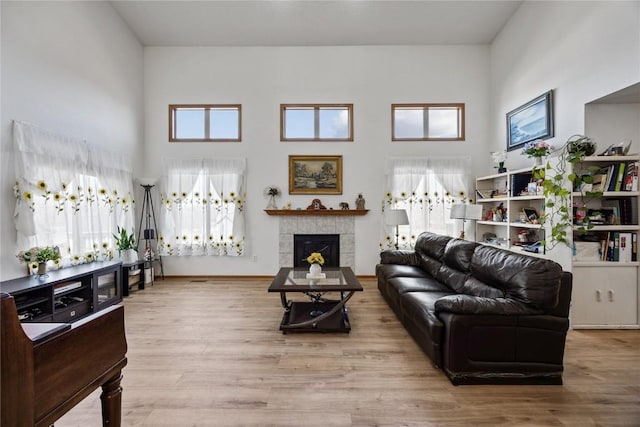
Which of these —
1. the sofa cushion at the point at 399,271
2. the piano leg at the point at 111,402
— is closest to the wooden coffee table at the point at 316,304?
the sofa cushion at the point at 399,271

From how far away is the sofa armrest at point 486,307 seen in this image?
2316mm

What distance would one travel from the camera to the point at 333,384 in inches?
91.7

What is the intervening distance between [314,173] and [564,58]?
4.08m

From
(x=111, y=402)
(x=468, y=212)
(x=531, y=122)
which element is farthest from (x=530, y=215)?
(x=111, y=402)

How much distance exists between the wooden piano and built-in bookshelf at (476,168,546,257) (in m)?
4.44

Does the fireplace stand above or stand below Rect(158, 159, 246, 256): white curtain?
below

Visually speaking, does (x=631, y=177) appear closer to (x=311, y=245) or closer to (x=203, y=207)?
(x=311, y=245)

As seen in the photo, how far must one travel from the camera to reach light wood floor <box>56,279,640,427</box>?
1.97m

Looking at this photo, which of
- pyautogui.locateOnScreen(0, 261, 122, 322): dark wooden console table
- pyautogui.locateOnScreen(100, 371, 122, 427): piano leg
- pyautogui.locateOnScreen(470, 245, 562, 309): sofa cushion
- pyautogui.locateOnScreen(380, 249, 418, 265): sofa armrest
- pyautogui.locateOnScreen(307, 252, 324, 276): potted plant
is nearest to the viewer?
pyautogui.locateOnScreen(100, 371, 122, 427): piano leg

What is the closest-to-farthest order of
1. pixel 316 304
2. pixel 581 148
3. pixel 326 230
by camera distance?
1. pixel 581 148
2. pixel 316 304
3. pixel 326 230

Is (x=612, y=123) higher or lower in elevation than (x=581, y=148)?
higher

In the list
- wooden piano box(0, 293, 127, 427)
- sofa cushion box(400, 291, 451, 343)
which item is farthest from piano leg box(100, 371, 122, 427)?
sofa cushion box(400, 291, 451, 343)

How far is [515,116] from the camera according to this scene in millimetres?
5102

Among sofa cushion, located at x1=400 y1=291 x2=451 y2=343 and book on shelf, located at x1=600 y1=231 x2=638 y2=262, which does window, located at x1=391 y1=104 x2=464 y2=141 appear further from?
sofa cushion, located at x1=400 y1=291 x2=451 y2=343
